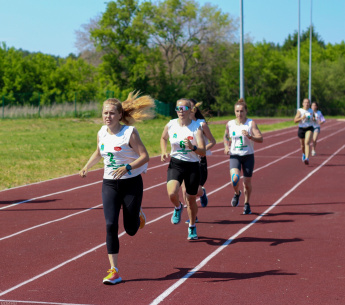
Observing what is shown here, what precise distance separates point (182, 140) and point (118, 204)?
7.11 feet

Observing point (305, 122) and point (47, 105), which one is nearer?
point (305, 122)

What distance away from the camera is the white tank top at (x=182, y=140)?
27.9ft

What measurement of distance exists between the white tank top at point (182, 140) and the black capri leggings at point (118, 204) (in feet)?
6.22

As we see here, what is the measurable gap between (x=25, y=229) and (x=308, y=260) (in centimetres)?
425

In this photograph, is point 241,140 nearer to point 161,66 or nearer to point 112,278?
point 112,278

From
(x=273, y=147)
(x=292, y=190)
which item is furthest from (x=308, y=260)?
(x=273, y=147)

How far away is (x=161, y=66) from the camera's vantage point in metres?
62.9

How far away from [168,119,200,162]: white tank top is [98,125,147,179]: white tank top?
1.84m

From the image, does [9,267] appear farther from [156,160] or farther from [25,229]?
[156,160]

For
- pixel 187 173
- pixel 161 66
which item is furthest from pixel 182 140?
pixel 161 66

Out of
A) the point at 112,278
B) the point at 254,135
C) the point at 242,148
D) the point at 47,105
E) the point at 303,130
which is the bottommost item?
the point at 112,278

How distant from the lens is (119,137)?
6625 mm

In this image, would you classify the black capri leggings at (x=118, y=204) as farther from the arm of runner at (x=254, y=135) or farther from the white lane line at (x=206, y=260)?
the arm of runner at (x=254, y=135)

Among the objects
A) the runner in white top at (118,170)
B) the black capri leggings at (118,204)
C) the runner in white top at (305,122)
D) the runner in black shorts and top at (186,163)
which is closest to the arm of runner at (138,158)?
the runner in white top at (118,170)
